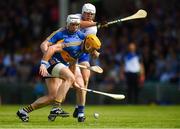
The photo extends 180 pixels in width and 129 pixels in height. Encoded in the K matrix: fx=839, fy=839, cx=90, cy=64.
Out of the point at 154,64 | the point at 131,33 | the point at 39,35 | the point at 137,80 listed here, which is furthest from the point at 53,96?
the point at 39,35

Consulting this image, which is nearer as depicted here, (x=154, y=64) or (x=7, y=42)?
(x=154, y=64)

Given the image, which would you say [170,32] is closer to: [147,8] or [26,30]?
[147,8]

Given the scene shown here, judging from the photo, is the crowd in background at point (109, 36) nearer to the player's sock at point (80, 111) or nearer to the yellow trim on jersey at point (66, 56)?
the player's sock at point (80, 111)

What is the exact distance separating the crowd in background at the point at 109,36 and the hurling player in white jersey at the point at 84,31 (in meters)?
10.4

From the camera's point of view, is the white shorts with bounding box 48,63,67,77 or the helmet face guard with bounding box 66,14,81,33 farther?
the helmet face guard with bounding box 66,14,81,33

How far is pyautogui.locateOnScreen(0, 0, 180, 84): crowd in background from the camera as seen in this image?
93.6 feet

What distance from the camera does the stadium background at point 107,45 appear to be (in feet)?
91.5

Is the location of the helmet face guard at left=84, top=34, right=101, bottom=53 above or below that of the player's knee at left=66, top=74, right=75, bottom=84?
above

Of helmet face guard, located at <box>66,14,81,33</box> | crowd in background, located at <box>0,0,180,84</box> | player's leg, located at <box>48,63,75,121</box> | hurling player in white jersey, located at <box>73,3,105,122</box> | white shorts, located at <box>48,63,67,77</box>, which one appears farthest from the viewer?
crowd in background, located at <box>0,0,180,84</box>

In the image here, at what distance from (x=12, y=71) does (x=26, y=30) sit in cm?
345

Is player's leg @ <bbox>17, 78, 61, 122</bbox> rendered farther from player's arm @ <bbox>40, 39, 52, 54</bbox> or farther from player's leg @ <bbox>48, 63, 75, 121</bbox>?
player's arm @ <bbox>40, 39, 52, 54</bbox>

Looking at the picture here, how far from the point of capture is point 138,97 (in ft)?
91.4

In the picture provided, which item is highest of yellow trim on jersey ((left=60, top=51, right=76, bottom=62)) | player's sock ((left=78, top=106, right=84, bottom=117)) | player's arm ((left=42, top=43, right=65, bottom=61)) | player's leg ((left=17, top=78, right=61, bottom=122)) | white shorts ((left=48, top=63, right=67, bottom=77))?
player's arm ((left=42, top=43, right=65, bottom=61))

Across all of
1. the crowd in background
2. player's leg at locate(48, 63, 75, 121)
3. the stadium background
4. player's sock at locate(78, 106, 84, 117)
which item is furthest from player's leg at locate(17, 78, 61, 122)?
the crowd in background
